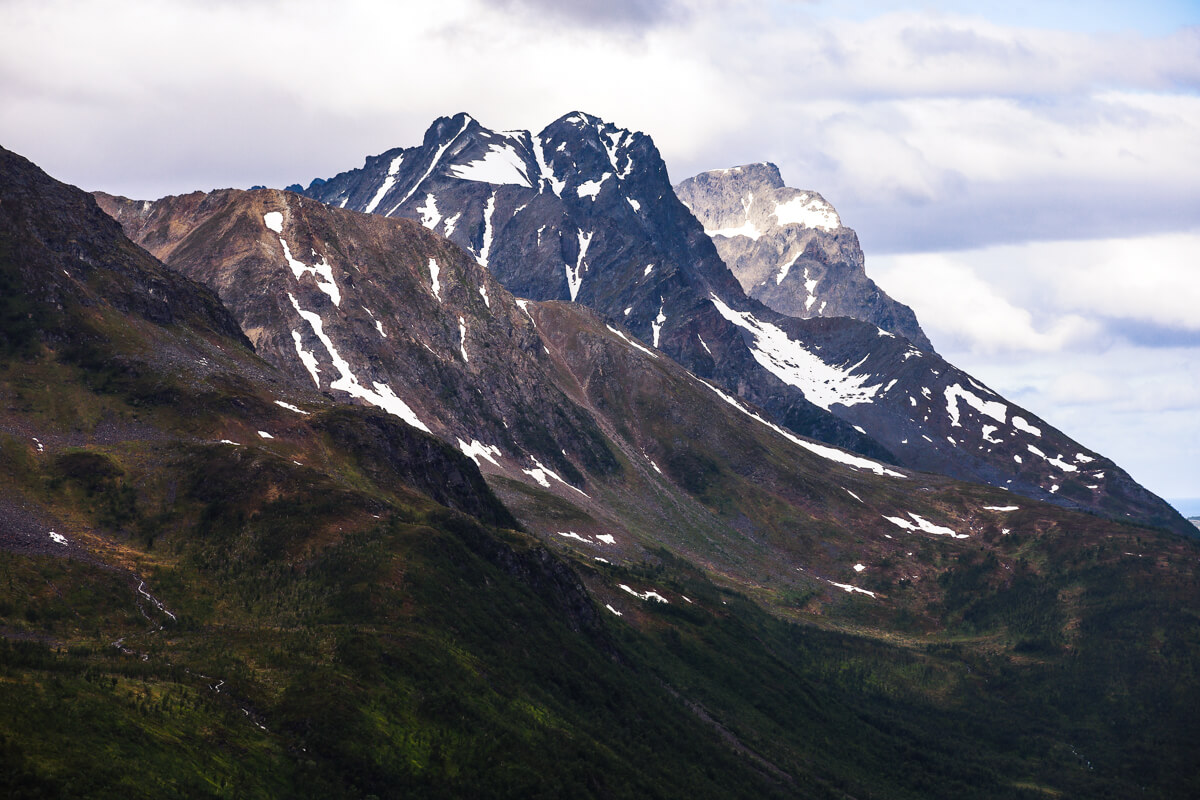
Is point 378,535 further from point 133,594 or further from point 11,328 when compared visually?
point 11,328

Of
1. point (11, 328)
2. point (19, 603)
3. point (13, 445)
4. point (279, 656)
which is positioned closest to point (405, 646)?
point (279, 656)

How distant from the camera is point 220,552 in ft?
533

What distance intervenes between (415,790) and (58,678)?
132ft

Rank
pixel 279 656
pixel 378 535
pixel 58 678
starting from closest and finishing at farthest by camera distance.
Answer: pixel 58 678
pixel 279 656
pixel 378 535

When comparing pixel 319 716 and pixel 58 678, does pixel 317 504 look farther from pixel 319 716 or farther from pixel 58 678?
pixel 58 678

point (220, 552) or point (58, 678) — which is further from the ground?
point (220, 552)

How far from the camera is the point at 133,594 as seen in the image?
14262cm

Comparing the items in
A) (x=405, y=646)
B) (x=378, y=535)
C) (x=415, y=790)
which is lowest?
(x=415, y=790)

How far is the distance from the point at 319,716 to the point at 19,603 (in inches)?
1442

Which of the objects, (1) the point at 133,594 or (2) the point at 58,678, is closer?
(2) the point at 58,678

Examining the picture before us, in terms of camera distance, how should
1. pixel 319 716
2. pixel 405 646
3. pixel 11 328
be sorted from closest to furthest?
pixel 319 716, pixel 405 646, pixel 11 328

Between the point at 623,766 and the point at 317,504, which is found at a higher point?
the point at 317,504

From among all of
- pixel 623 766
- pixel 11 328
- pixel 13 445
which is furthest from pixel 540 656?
pixel 11 328

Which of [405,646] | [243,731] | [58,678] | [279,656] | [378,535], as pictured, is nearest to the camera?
[58,678]
